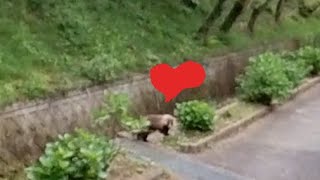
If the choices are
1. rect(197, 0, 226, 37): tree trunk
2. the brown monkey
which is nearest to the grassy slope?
rect(197, 0, 226, 37): tree trunk

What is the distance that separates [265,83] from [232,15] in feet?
15.5

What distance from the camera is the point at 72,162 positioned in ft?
18.8

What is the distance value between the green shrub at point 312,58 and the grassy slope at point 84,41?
65.1 inches

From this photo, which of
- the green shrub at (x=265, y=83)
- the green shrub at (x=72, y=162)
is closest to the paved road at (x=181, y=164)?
the green shrub at (x=72, y=162)

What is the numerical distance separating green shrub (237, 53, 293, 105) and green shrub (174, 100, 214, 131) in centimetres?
218

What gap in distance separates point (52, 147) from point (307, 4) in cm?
1813

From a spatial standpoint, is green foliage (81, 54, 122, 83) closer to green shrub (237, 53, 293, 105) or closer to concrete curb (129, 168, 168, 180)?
green shrub (237, 53, 293, 105)

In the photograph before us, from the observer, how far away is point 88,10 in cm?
1295

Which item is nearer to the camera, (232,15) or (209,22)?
(209,22)

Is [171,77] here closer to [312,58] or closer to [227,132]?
[227,132]

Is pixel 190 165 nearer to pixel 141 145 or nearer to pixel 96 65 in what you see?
pixel 141 145

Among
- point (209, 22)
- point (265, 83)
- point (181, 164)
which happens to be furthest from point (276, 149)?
point (209, 22)

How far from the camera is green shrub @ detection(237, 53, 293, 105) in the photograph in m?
11.0

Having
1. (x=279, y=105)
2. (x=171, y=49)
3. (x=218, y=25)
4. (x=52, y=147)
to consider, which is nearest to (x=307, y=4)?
(x=218, y=25)
